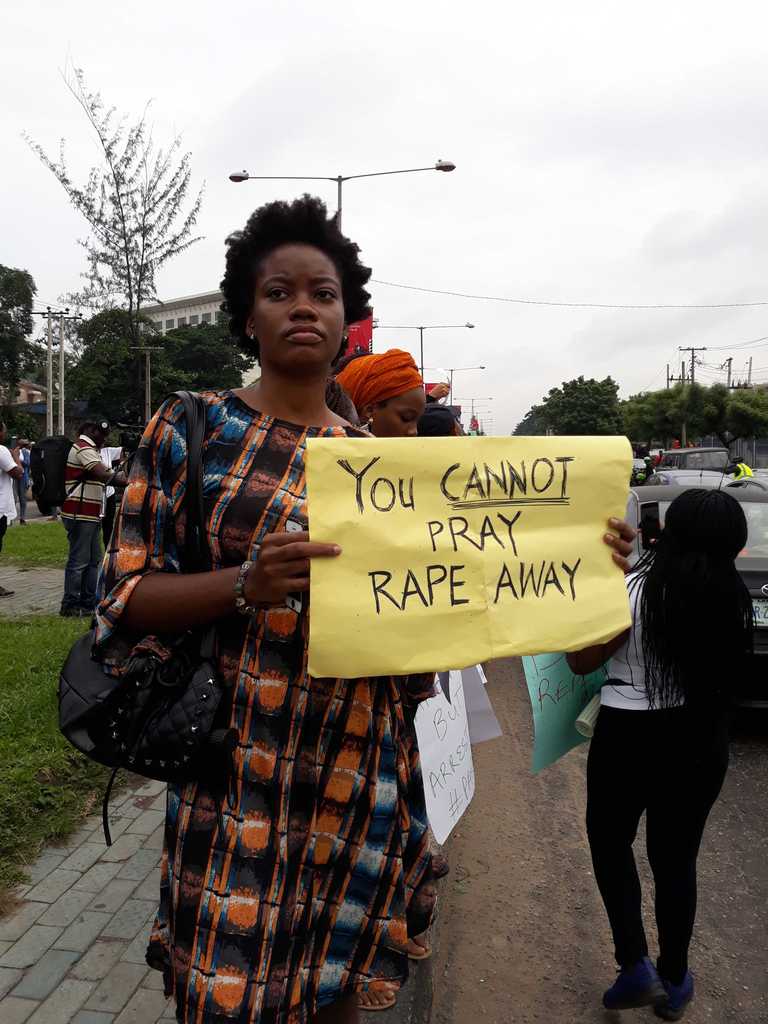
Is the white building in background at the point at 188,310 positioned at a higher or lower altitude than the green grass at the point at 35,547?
higher

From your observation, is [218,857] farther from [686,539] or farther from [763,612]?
[763,612]

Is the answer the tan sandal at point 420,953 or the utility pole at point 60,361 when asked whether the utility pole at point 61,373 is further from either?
the tan sandal at point 420,953

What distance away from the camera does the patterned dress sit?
4.91ft

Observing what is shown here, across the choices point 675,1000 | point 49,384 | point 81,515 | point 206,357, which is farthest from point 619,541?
point 206,357

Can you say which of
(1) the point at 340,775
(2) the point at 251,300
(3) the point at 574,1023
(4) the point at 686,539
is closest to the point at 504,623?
(1) the point at 340,775

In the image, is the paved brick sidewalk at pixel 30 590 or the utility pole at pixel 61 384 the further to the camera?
the utility pole at pixel 61 384

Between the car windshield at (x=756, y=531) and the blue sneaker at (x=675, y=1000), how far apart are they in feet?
11.1

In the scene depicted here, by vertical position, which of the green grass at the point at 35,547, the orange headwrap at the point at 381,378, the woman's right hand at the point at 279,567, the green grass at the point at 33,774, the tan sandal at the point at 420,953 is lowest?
the green grass at the point at 35,547

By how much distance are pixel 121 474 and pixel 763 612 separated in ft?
14.2

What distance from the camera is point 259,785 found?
1.52 m

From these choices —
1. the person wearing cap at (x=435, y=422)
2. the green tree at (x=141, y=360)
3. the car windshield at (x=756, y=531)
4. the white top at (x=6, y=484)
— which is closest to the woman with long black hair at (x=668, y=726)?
the person wearing cap at (x=435, y=422)

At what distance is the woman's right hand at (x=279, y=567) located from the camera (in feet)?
4.59

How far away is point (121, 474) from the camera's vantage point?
594cm

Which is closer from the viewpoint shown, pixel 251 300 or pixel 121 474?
pixel 251 300
